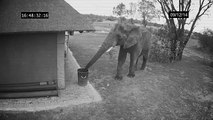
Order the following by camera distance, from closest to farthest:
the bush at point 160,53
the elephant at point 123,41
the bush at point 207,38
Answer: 1. the elephant at point 123,41
2. the bush at point 160,53
3. the bush at point 207,38

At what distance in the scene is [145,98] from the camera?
28.6 feet

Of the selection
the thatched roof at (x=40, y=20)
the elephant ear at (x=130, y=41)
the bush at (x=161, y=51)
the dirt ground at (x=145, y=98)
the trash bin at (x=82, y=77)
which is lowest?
the dirt ground at (x=145, y=98)

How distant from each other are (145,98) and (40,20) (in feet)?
19.0

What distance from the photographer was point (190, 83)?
11.5m

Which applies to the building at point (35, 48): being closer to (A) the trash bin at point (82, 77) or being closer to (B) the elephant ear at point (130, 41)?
(A) the trash bin at point (82, 77)

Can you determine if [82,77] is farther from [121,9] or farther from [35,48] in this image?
[121,9]

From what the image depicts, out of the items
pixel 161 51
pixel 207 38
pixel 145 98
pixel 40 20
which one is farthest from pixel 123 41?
pixel 207 38

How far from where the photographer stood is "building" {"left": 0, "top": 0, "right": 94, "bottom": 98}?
7.71 m

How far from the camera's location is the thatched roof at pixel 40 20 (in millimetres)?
7234

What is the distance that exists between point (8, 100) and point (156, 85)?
735cm

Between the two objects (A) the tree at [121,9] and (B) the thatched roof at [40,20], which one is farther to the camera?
(A) the tree at [121,9]

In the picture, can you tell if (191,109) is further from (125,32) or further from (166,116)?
(125,32)
